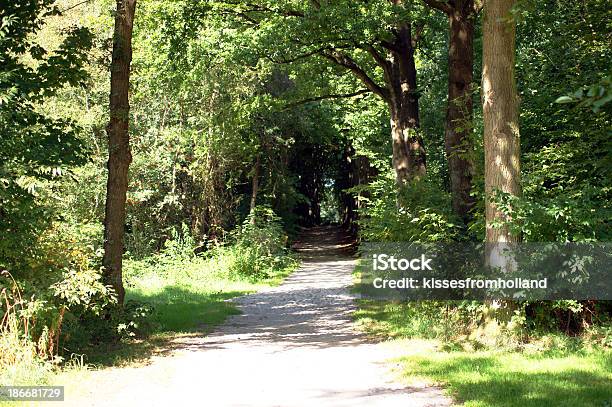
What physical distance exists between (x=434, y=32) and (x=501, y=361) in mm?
14090

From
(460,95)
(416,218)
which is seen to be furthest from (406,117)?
(416,218)

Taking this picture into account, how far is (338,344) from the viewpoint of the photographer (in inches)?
449

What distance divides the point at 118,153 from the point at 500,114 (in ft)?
20.8

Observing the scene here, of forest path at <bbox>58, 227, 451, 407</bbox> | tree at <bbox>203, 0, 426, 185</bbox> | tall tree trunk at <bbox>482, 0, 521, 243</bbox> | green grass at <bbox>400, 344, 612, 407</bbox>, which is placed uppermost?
tree at <bbox>203, 0, 426, 185</bbox>

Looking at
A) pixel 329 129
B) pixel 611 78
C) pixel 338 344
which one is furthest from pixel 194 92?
pixel 611 78

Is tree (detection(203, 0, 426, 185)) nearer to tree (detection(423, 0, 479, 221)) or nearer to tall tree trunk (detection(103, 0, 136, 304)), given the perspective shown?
tree (detection(423, 0, 479, 221))

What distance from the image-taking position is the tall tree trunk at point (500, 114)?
10164 mm

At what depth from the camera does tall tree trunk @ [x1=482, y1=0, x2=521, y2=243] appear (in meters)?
10.2

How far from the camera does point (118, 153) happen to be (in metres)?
11.8

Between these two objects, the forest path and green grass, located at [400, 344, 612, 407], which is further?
the forest path

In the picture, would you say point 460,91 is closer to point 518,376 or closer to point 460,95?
point 460,95

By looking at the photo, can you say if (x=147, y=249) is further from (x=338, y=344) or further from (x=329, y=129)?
(x=338, y=344)

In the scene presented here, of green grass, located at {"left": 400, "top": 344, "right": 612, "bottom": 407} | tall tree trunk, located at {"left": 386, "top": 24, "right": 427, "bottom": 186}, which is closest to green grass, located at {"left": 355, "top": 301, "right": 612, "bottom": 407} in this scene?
green grass, located at {"left": 400, "top": 344, "right": 612, "bottom": 407}

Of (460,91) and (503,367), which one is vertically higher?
(460,91)
